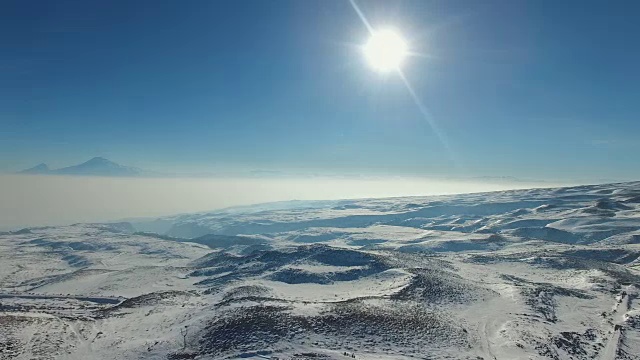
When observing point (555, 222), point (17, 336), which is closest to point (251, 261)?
point (17, 336)

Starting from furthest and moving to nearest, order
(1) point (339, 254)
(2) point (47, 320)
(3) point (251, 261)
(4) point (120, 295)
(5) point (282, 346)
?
(3) point (251, 261)
(1) point (339, 254)
(4) point (120, 295)
(2) point (47, 320)
(5) point (282, 346)

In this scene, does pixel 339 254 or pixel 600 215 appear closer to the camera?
pixel 339 254

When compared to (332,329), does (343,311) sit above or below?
above

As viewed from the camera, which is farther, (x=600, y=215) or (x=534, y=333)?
(x=600, y=215)

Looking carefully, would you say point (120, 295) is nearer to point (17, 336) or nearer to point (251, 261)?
point (251, 261)

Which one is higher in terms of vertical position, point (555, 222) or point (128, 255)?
point (555, 222)

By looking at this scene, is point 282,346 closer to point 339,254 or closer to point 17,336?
point 17,336

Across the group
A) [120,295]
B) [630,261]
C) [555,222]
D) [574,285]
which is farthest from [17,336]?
[555,222]

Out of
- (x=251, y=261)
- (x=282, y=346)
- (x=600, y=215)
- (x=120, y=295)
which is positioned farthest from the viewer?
(x=600, y=215)

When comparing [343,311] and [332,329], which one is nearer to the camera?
[332,329]
